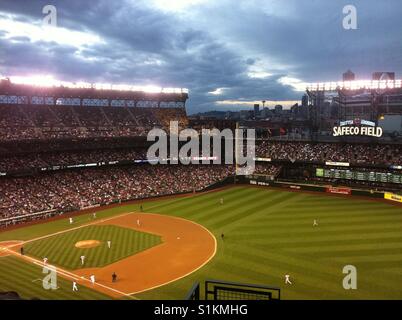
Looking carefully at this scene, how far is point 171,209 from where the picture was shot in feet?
171

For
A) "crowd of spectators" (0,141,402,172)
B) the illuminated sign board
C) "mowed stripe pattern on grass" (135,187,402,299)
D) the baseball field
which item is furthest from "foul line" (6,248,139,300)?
the illuminated sign board

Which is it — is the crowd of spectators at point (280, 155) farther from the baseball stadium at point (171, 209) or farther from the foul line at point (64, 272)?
the foul line at point (64, 272)

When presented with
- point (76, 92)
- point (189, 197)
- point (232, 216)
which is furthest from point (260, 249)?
point (76, 92)

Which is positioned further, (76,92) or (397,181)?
(76,92)

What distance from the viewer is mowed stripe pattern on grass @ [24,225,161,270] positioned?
108 feet

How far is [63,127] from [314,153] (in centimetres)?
Answer: 4771

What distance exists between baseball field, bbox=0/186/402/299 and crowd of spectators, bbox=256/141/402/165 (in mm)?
12044

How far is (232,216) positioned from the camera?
4722 centimetres

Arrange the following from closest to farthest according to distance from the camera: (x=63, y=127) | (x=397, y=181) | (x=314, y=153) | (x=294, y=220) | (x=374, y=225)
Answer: (x=374, y=225) < (x=294, y=220) < (x=397, y=181) < (x=63, y=127) < (x=314, y=153)

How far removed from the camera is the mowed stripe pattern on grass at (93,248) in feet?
108

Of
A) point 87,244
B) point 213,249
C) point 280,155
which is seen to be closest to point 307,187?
point 280,155

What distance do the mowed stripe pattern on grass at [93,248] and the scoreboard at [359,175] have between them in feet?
129

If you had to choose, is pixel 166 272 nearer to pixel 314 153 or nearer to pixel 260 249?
pixel 260 249

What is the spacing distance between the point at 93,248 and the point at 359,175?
47.5 meters
